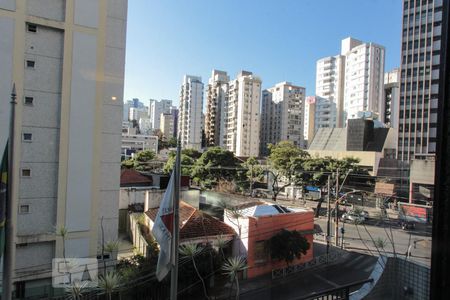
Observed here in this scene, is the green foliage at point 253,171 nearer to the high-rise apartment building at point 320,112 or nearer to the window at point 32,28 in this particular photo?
the window at point 32,28

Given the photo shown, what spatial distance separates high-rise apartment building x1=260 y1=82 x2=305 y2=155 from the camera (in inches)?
902

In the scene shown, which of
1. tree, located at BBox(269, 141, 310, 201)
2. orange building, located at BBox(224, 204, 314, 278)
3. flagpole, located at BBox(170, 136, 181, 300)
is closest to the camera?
flagpole, located at BBox(170, 136, 181, 300)

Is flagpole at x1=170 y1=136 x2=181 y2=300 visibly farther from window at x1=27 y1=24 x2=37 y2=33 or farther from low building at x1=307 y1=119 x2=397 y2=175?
low building at x1=307 y1=119 x2=397 y2=175

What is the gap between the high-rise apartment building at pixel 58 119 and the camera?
3.86 m

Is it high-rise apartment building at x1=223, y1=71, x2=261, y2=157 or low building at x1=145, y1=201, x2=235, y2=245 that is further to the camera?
high-rise apartment building at x1=223, y1=71, x2=261, y2=157

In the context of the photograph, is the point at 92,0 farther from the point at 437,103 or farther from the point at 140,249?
the point at 437,103

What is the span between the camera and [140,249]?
5430mm

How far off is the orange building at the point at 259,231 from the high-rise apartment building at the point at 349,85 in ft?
52.5

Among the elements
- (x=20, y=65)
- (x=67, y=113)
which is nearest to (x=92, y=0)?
(x=20, y=65)

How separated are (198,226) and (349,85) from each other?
20542mm

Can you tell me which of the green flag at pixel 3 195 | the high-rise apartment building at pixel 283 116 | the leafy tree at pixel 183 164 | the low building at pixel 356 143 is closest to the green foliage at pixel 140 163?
the leafy tree at pixel 183 164

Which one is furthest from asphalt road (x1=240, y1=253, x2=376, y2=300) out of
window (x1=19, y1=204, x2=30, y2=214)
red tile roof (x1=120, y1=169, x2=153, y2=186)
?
red tile roof (x1=120, y1=169, x2=153, y2=186)

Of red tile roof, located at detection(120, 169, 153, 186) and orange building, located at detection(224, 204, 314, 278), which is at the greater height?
red tile roof, located at detection(120, 169, 153, 186)

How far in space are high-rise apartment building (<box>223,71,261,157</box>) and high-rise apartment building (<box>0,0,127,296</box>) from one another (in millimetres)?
17063
